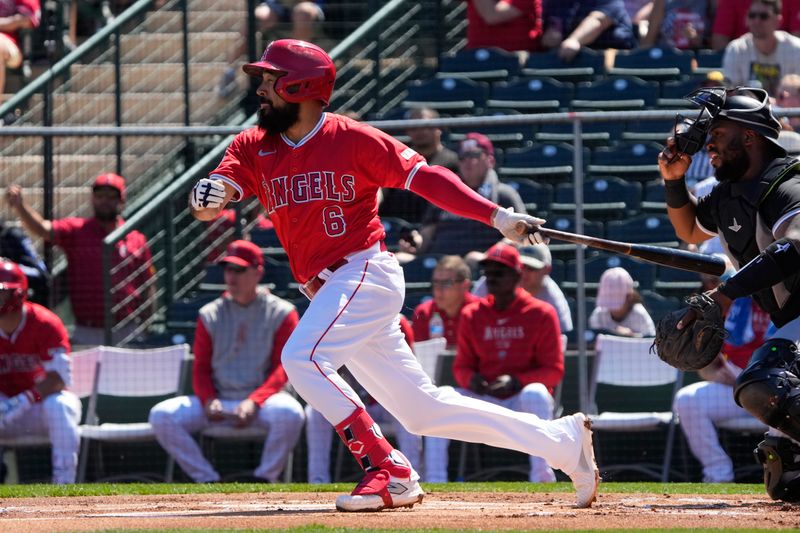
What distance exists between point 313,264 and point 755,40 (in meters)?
6.06

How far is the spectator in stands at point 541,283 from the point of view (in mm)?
9414

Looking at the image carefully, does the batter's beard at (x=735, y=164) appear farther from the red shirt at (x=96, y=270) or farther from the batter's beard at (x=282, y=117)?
the red shirt at (x=96, y=270)

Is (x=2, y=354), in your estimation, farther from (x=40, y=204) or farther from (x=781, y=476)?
(x=781, y=476)

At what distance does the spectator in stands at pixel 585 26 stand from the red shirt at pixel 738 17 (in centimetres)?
78

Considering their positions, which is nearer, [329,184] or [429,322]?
[329,184]

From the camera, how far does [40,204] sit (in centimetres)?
1046

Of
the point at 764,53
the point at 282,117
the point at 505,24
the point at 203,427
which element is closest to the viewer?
the point at 282,117

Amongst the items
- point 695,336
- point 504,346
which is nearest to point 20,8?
point 504,346

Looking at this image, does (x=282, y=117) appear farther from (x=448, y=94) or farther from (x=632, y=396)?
(x=448, y=94)

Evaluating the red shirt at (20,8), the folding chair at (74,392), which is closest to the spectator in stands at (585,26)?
the red shirt at (20,8)

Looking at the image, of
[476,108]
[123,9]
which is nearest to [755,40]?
[476,108]

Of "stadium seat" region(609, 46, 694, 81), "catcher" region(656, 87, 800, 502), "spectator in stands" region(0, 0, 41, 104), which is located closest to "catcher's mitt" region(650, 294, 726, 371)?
"catcher" region(656, 87, 800, 502)

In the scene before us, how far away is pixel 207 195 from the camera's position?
5.79 metres

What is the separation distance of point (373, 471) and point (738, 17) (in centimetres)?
718
